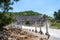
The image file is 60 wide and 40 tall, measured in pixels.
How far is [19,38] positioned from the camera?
18.5 meters

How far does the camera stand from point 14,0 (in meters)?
18.8

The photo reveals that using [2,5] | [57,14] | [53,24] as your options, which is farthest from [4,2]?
[57,14]

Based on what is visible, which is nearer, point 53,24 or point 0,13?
point 0,13

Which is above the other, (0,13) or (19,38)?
(0,13)

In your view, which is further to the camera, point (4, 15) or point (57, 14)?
point (57, 14)

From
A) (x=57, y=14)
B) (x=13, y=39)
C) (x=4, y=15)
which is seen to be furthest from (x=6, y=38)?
(x=57, y=14)

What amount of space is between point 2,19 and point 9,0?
1.75 metres

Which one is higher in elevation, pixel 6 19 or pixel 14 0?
pixel 14 0

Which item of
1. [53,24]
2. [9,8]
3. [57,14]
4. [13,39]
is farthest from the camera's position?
[57,14]

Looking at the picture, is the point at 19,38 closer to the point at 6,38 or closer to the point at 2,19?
the point at 6,38

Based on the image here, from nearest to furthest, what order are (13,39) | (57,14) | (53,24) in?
1. (13,39)
2. (53,24)
3. (57,14)

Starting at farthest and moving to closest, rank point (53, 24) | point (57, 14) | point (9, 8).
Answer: point (57, 14) < point (53, 24) < point (9, 8)

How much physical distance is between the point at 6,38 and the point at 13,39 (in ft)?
2.85

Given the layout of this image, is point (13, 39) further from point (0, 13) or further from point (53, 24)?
point (53, 24)
